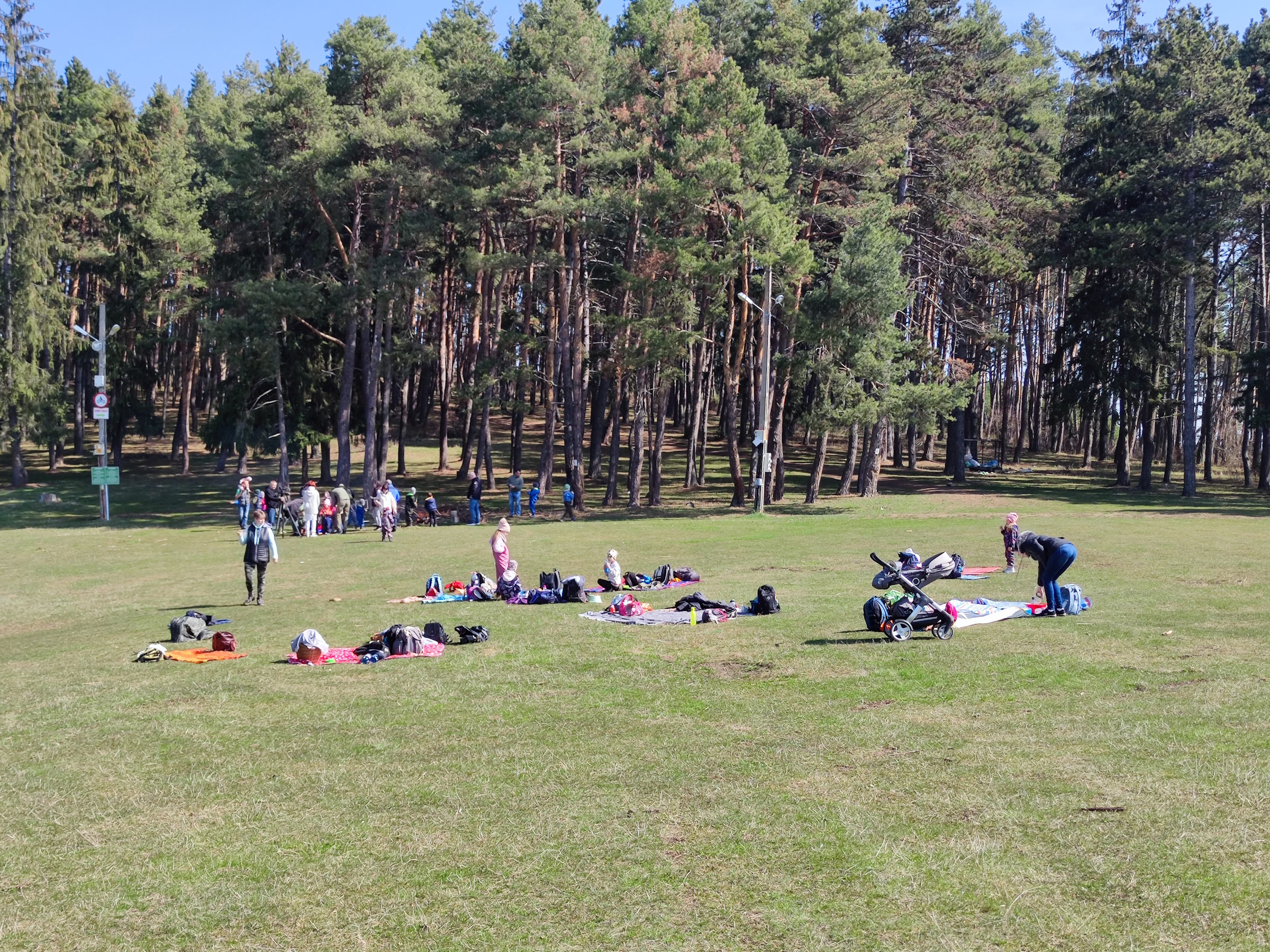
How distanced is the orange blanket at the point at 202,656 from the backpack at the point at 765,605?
7.36m

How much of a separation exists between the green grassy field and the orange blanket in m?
0.30

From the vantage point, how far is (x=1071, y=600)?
614 inches

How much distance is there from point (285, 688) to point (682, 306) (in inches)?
1149

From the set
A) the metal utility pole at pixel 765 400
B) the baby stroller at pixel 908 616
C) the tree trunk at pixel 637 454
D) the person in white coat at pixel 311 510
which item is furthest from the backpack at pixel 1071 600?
the tree trunk at pixel 637 454

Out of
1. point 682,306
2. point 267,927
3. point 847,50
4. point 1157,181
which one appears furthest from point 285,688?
point 1157,181

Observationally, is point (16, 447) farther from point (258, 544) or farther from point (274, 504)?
point (258, 544)

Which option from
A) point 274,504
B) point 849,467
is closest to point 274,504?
point 274,504

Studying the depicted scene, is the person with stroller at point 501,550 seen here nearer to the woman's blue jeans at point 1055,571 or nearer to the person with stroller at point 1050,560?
the person with stroller at point 1050,560

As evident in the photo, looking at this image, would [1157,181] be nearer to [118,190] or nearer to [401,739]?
[401,739]

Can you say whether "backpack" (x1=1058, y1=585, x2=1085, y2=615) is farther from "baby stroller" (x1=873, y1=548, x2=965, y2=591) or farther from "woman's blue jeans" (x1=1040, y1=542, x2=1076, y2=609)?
"baby stroller" (x1=873, y1=548, x2=965, y2=591)

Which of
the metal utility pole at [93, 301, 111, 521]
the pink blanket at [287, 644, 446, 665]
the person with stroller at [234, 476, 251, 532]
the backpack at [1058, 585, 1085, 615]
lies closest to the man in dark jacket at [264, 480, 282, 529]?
the person with stroller at [234, 476, 251, 532]

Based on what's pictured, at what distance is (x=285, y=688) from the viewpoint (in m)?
12.5

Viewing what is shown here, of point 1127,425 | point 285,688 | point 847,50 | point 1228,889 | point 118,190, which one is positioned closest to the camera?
point 1228,889

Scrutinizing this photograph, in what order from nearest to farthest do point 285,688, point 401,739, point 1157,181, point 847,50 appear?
point 401,739
point 285,688
point 847,50
point 1157,181
